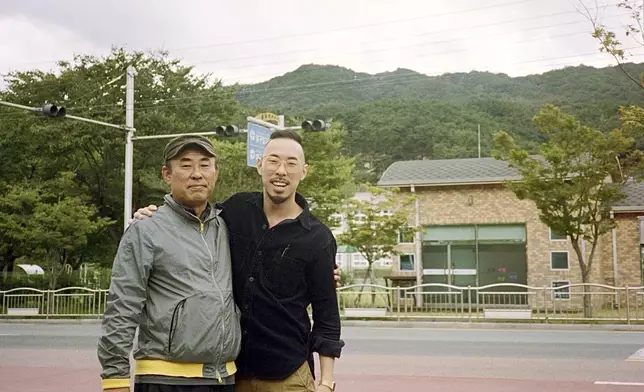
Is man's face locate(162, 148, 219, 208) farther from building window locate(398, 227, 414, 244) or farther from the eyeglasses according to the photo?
building window locate(398, 227, 414, 244)

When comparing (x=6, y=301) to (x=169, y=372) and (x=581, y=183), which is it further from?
(x=169, y=372)

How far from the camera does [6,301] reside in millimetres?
26938

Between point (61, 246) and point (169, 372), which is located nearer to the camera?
point (169, 372)

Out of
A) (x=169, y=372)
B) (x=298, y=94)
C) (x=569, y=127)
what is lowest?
(x=169, y=372)

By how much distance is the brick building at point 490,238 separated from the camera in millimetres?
27969

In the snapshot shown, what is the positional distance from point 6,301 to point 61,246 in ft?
10.2

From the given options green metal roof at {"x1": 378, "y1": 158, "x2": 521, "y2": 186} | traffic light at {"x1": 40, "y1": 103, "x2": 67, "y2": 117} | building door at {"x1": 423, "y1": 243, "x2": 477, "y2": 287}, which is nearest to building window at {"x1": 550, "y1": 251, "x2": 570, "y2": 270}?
building door at {"x1": 423, "y1": 243, "x2": 477, "y2": 287}

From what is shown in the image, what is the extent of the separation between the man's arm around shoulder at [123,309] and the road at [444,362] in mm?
6574

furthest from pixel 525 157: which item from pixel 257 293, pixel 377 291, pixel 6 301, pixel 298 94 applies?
pixel 298 94

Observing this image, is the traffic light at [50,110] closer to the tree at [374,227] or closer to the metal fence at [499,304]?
the metal fence at [499,304]

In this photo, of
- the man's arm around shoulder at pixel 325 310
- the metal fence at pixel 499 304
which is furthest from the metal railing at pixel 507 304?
the man's arm around shoulder at pixel 325 310

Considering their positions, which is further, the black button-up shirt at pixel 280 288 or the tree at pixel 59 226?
the tree at pixel 59 226

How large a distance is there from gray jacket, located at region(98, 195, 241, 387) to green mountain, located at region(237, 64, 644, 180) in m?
39.2

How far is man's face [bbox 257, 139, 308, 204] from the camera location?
3.55m
